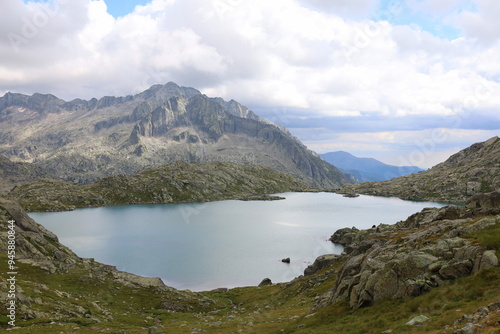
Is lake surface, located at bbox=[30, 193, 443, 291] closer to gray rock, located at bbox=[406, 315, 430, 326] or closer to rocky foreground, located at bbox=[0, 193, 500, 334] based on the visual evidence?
rocky foreground, located at bbox=[0, 193, 500, 334]

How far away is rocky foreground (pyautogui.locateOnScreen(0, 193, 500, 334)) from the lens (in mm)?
24656

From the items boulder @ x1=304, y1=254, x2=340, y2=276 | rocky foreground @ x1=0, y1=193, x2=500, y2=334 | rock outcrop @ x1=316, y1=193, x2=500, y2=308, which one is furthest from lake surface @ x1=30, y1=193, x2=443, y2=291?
rock outcrop @ x1=316, y1=193, x2=500, y2=308

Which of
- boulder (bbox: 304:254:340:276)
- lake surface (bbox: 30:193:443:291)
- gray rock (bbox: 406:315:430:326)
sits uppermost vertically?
gray rock (bbox: 406:315:430:326)

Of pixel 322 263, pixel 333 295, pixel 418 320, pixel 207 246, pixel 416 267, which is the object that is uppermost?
pixel 416 267

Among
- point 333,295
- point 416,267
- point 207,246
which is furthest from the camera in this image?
point 207,246

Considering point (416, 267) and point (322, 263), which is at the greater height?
point (416, 267)

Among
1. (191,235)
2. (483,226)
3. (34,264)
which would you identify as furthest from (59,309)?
(191,235)

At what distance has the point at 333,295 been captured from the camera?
1491 inches

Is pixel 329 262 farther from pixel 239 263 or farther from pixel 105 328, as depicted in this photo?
pixel 105 328

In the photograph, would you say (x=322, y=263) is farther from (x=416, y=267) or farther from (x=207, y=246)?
(x=207, y=246)

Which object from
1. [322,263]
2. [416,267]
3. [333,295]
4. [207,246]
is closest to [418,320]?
[416,267]

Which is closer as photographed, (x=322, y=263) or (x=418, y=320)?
(x=418, y=320)

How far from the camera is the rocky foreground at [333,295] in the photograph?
971 inches

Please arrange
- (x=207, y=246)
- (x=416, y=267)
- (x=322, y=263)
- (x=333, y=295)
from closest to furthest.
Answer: (x=416, y=267)
(x=333, y=295)
(x=322, y=263)
(x=207, y=246)
